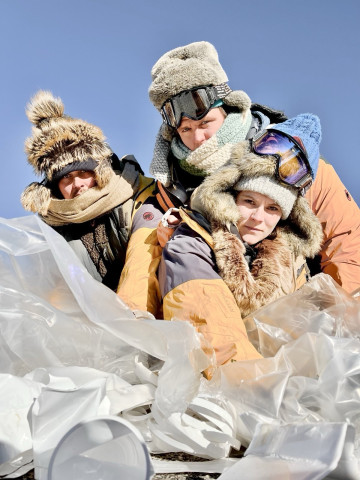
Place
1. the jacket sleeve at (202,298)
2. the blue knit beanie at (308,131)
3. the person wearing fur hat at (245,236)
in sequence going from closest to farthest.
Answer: the jacket sleeve at (202,298), the person wearing fur hat at (245,236), the blue knit beanie at (308,131)

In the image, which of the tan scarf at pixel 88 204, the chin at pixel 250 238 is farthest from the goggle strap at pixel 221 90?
the chin at pixel 250 238

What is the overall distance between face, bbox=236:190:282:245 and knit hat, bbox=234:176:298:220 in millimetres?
26

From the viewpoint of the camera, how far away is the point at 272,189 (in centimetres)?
218

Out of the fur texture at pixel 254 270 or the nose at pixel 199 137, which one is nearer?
the fur texture at pixel 254 270

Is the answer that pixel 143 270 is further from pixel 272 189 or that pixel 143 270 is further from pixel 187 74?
pixel 187 74

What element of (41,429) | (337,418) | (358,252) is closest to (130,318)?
(41,429)

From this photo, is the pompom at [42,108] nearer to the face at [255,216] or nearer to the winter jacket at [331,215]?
the winter jacket at [331,215]

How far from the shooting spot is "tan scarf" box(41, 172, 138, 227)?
259 centimetres

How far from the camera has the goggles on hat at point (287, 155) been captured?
2.21 meters

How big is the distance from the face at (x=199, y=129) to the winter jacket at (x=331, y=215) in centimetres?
17

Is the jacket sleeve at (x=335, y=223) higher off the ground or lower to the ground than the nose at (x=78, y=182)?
lower

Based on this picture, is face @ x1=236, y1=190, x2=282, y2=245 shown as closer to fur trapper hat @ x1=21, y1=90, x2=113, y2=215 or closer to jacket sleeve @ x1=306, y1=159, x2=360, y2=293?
jacket sleeve @ x1=306, y1=159, x2=360, y2=293

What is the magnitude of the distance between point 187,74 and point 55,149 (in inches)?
30.6

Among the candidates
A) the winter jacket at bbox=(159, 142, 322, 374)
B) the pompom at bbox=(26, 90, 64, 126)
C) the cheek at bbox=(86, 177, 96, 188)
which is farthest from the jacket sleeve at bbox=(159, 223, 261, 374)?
the pompom at bbox=(26, 90, 64, 126)
